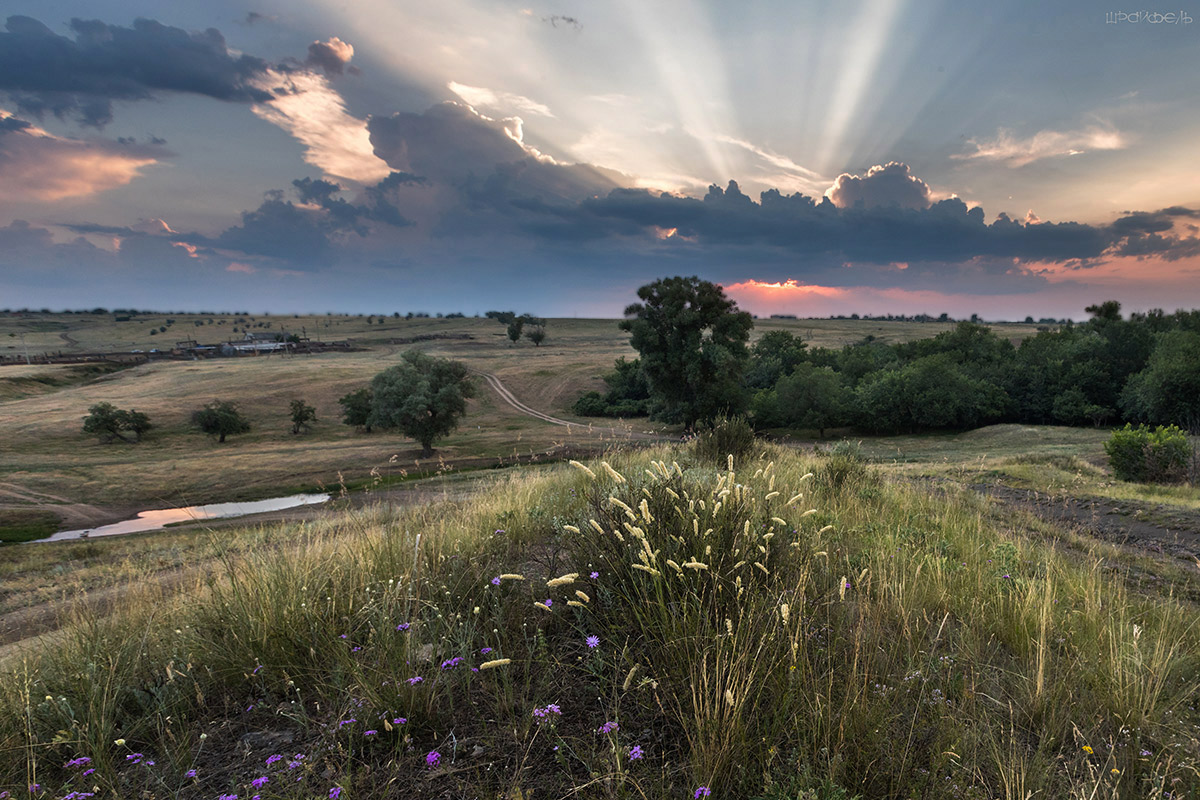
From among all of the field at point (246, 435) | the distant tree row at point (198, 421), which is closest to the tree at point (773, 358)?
the field at point (246, 435)

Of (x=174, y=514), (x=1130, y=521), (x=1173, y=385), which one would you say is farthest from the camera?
(x=1173, y=385)

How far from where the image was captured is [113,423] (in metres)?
56.0

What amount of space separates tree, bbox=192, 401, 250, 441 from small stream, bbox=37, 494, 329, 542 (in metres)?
25.4

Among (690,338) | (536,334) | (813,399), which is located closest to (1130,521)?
(690,338)

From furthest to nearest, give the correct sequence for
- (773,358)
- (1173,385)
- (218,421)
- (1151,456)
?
(773,358) → (218,421) → (1173,385) → (1151,456)

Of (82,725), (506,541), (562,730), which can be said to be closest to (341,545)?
(506,541)

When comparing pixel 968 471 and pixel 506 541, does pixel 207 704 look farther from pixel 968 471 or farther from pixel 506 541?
pixel 968 471

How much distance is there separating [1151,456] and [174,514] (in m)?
53.5

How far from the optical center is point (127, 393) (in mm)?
75875

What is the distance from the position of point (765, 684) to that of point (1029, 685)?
1.70 metres

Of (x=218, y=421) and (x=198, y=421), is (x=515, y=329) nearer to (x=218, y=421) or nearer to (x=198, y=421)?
(x=218, y=421)

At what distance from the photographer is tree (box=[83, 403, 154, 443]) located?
55.4m

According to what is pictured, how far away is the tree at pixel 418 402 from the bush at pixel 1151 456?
42.9 meters

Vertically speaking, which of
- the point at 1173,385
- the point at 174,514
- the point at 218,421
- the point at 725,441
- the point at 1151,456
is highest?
the point at 725,441
